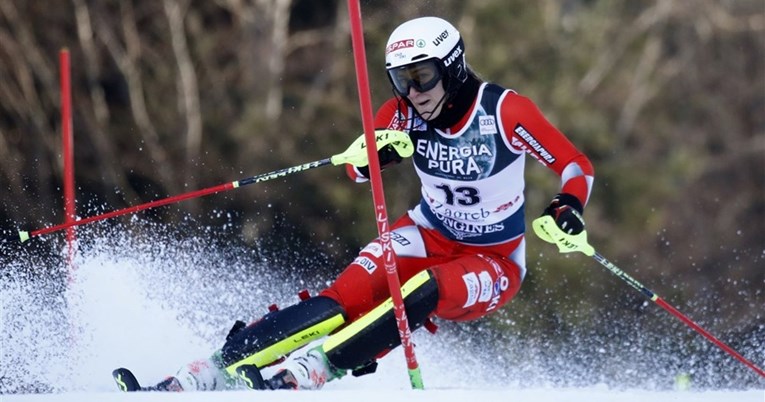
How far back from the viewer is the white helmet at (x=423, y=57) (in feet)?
19.9

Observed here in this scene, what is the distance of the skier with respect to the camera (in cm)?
593

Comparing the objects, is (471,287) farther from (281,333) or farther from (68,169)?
(68,169)

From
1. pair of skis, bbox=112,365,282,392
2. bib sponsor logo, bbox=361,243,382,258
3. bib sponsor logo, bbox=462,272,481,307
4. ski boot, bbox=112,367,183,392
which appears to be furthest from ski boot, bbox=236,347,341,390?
bib sponsor logo, bbox=462,272,481,307

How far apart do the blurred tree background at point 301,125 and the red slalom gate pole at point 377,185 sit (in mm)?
10057

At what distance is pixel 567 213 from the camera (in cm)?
593

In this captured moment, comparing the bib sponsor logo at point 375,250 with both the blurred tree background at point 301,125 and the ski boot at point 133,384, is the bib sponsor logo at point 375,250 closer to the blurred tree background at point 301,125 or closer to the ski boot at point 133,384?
the ski boot at point 133,384

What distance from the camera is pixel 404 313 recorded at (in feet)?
19.2

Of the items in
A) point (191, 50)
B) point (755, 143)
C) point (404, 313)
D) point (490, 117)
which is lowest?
point (755, 143)

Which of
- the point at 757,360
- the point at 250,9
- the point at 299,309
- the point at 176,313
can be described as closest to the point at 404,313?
the point at 299,309

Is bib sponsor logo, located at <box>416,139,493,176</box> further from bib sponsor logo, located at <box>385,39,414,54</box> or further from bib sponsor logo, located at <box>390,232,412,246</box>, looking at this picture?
bib sponsor logo, located at <box>385,39,414,54</box>

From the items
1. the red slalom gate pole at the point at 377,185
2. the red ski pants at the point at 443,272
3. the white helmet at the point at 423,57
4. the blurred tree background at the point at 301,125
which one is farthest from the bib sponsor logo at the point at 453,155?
the blurred tree background at the point at 301,125

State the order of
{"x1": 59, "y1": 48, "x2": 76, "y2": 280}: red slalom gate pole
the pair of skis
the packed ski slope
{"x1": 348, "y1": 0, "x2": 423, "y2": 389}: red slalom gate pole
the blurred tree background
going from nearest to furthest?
the packed ski slope, {"x1": 348, "y1": 0, "x2": 423, "y2": 389}: red slalom gate pole, the pair of skis, {"x1": 59, "y1": 48, "x2": 76, "y2": 280}: red slalom gate pole, the blurred tree background

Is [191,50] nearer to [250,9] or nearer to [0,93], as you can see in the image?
[250,9]

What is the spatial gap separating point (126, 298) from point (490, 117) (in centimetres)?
240
